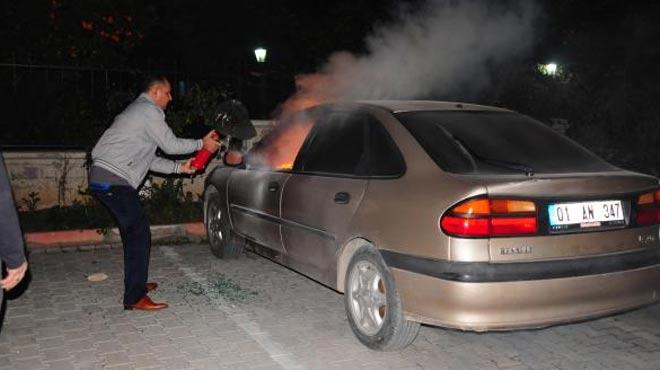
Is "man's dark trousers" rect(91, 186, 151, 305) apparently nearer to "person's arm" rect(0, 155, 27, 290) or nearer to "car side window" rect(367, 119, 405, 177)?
"car side window" rect(367, 119, 405, 177)

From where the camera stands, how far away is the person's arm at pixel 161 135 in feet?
15.8

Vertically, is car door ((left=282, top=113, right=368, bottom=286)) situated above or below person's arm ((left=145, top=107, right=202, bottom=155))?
below

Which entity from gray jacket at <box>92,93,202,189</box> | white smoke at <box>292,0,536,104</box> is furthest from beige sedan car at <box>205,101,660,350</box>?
white smoke at <box>292,0,536,104</box>

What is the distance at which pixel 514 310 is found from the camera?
344 centimetres

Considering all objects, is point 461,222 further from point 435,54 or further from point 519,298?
point 435,54

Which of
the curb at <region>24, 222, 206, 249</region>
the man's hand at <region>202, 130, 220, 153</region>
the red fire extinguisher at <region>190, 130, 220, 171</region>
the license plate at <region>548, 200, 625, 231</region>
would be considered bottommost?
the curb at <region>24, 222, 206, 249</region>

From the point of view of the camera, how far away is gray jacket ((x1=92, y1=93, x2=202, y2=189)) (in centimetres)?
481

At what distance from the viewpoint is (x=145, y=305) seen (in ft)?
16.2

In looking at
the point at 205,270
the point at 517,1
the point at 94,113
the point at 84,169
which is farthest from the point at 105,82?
the point at 517,1

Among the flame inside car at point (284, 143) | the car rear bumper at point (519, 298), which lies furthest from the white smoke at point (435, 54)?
the car rear bumper at point (519, 298)

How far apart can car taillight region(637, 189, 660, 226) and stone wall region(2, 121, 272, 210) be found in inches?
264

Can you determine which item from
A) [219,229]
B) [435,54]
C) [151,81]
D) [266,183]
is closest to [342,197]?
[266,183]

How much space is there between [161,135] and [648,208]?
3418 millimetres

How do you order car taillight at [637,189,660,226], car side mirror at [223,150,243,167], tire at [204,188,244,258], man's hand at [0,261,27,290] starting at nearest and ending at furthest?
man's hand at [0,261,27,290] → car taillight at [637,189,660,226] → car side mirror at [223,150,243,167] → tire at [204,188,244,258]
